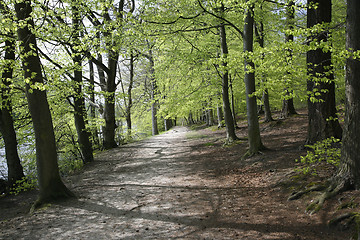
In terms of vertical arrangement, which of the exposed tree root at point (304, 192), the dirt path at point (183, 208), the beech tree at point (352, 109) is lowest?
the dirt path at point (183, 208)

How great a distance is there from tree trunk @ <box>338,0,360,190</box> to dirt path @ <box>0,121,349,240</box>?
1042mm

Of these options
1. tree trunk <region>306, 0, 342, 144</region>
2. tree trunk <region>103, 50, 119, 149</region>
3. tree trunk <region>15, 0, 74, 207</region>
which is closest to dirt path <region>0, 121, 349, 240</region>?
tree trunk <region>15, 0, 74, 207</region>

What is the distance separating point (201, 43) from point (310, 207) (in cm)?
1023

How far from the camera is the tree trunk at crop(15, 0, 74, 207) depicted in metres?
6.62

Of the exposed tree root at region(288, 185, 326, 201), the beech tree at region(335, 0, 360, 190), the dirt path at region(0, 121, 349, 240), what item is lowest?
the dirt path at region(0, 121, 349, 240)

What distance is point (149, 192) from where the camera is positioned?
24.2 ft

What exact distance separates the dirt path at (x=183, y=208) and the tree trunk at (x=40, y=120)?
1.87ft

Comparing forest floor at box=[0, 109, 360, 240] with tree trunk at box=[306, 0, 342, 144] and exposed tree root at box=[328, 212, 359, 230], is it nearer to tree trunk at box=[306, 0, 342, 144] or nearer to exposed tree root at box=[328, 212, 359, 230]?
exposed tree root at box=[328, 212, 359, 230]

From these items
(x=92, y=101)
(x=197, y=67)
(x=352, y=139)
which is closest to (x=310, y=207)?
(x=352, y=139)

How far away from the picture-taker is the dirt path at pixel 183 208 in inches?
183

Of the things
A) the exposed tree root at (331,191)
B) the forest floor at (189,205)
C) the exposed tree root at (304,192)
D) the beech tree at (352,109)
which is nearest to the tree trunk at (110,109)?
the forest floor at (189,205)

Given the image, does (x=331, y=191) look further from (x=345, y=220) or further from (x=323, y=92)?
(x=323, y=92)

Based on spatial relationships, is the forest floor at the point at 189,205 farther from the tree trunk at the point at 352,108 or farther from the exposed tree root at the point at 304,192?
the tree trunk at the point at 352,108

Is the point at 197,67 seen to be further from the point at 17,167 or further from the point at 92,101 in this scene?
the point at 17,167
